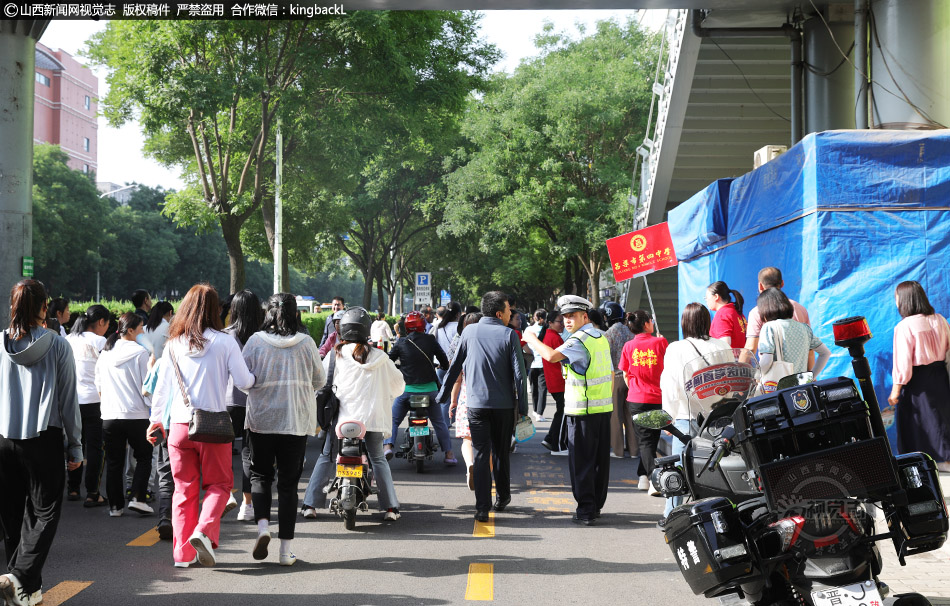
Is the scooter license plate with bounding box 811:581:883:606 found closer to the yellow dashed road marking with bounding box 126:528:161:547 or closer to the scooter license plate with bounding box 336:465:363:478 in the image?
the scooter license plate with bounding box 336:465:363:478

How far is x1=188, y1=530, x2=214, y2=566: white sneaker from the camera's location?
561cm

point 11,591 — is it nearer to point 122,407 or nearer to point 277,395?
point 277,395

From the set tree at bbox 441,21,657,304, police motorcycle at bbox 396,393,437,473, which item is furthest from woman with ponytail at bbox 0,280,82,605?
tree at bbox 441,21,657,304

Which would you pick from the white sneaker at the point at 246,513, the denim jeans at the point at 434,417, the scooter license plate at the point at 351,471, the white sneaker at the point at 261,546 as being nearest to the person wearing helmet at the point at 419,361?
the denim jeans at the point at 434,417

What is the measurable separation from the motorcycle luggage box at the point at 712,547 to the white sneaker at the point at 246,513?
506 cm

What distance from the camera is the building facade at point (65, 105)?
3268 inches

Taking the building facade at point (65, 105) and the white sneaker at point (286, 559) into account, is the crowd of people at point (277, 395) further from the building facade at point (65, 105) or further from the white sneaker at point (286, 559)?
the building facade at point (65, 105)

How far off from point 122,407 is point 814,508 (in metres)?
5.90

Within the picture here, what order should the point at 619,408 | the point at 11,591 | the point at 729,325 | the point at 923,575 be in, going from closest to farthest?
the point at 11,591 < the point at 923,575 < the point at 729,325 < the point at 619,408

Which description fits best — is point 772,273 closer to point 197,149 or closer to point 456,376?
point 456,376

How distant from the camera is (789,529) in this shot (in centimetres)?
314

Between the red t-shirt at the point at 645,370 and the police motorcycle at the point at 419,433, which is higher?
the red t-shirt at the point at 645,370

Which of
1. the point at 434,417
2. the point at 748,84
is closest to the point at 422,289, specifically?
the point at 748,84

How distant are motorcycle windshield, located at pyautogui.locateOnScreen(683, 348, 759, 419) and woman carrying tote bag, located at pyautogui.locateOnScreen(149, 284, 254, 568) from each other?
9.69ft
